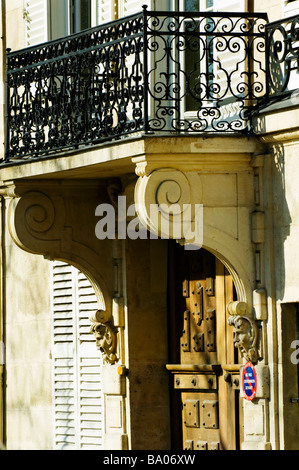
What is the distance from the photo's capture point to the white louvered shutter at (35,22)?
62.8ft

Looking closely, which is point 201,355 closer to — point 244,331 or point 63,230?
point 244,331

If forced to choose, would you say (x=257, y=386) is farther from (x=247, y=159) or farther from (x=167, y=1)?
(x=167, y=1)

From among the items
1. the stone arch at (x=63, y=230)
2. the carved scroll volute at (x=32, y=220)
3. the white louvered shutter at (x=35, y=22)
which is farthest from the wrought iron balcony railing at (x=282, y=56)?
the white louvered shutter at (x=35, y=22)

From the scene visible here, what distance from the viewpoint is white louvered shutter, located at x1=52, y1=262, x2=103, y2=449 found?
60.3 ft

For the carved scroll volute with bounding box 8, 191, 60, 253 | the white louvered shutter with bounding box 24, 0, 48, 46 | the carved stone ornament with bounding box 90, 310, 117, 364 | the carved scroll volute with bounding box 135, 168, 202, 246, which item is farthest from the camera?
the white louvered shutter with bounding box 24, 0, 48, 46

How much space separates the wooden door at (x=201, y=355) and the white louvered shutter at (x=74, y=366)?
116 cm

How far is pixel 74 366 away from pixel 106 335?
4.10 ft

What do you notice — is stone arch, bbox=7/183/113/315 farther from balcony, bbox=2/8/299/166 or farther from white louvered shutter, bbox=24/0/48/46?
white louvered shutter, bbox=24/0/48/46

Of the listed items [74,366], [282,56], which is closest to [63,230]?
[74,366]

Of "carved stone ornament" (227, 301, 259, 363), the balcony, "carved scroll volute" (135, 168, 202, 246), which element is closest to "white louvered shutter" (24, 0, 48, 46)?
the balcony

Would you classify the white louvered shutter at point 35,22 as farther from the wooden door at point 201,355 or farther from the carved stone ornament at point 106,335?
the carved stone ornament at point 106,335

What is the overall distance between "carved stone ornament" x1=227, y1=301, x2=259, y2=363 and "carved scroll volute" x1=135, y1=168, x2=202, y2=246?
70cm

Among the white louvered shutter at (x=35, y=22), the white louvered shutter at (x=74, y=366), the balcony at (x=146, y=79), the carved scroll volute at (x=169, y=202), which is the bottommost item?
the white louvered shutter at (x=74, y=366)

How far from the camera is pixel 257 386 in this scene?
50.6 feet
